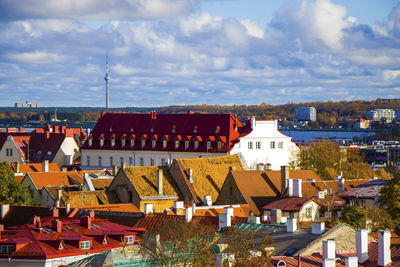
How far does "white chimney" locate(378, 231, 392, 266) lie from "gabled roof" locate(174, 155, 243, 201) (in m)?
49.2

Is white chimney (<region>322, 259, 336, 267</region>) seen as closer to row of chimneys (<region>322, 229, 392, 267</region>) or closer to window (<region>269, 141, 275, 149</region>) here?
row of chimneys (<region>322, 229, 392, 267</region>)

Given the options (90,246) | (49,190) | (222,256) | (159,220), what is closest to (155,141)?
(49,190)

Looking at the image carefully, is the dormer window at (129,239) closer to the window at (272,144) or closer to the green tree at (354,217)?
the green tree at (354,217)

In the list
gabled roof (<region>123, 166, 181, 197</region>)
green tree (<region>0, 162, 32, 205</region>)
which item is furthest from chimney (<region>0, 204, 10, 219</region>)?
gabled roof (<region>123, 166, 181, 197</region>)

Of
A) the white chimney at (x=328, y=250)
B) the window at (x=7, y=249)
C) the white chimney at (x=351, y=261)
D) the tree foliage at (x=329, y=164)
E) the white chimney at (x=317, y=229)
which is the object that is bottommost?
the window at (x=7, y=249)

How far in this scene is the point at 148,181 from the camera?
100 meters

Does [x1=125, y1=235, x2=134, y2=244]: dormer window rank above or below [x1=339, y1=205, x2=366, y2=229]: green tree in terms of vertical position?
below

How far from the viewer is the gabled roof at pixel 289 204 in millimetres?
84537

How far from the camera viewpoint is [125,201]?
9819 cm

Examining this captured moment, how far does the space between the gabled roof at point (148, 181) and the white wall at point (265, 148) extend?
43497mm

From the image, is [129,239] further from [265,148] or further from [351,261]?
[265,148]

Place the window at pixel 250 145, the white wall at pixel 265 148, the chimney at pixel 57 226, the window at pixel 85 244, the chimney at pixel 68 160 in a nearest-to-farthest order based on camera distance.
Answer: the window at pixel 85 244
the chimney at pixel 57 226
the white wall at pixel 265 148
the window at pixel 250 145
the chimney at pixel 68 160

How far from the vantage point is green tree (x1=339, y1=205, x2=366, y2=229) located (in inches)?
2768

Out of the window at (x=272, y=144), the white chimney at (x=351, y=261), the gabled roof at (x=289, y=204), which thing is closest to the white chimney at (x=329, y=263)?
the white chimney at (x=351, y=261)
